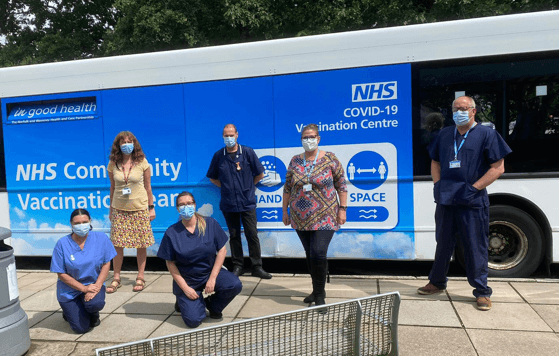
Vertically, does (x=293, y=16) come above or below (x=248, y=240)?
above

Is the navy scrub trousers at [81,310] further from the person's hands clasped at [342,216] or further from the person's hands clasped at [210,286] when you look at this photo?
the person's hands clasped at [342,216]

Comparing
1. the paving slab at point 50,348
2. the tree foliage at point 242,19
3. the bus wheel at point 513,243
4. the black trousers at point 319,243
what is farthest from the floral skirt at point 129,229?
the tree foliage at point 242,19

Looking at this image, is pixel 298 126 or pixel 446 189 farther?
pixel 298 126

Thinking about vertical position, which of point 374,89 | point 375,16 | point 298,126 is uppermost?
point 375,16

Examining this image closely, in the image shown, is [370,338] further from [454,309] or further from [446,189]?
[446,189]

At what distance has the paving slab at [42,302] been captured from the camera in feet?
14.6

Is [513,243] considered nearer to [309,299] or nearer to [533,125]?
[533,125]

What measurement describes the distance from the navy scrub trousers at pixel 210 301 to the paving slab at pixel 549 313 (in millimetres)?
2638

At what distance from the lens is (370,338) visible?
291 cm

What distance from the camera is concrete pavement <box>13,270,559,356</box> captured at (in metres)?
3.38

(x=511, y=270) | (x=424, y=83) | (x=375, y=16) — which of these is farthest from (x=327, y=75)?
(x=375, y=16)

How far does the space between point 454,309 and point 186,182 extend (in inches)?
129

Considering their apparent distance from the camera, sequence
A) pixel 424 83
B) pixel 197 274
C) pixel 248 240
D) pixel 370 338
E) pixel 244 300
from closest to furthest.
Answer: pixel 370 338, pixel 197 274, pixel 244 300, pixel 424 83, pixel 248 240

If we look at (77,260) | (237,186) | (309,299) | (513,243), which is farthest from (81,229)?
(513,243)
